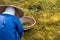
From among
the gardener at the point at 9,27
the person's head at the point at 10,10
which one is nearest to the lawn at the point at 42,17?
the person's head at the point at 10,10

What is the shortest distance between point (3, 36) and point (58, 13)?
4.65 feet

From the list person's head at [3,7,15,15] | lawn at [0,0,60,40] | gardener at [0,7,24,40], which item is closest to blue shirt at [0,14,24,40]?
gardener at [0,7,24,40]

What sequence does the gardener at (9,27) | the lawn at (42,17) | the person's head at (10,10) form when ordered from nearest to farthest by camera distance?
the gardener at (9,27) < the person's head at (10,10) < the lawn at (42,17)

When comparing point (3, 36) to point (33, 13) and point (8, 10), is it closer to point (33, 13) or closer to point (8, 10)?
point (8, 10)

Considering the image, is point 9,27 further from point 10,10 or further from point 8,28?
point 10,10

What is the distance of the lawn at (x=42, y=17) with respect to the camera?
292 cm

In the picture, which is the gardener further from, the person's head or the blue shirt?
the person's head

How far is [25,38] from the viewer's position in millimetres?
2863

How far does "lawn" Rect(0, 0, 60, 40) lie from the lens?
292 centimetres

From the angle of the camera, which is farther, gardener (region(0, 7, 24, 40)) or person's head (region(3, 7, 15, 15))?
person's head (region(3, 7, 15, 15))

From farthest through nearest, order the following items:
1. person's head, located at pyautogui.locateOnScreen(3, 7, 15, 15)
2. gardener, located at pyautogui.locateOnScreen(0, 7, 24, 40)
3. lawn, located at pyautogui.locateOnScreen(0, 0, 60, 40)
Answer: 1. lawn, located at pyautogui.locateOnScreen(0, 0, 60, 40)
2. person's head, located at pyautogui.locateOnScreen(3, 7, 15, 15)
3. gardener, located at pyautogui.locateOnScreen(0, 7, 24, 40)

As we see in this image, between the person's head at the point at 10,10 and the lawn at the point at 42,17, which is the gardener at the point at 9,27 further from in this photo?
the lawn at the point at 42,17

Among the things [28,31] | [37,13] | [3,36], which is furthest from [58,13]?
[3,36]

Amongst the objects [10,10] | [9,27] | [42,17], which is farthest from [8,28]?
[42,17]
